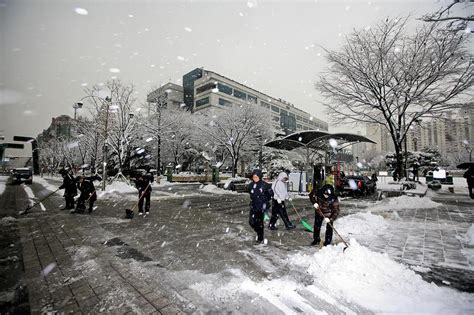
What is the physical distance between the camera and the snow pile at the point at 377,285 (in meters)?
2.92

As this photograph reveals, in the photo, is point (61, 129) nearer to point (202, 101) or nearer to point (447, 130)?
point (202, 101)

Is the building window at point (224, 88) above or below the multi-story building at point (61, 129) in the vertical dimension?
above

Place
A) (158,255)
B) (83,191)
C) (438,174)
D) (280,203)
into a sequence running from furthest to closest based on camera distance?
(438,174) < (83,191) < (280,203) < (158,255)

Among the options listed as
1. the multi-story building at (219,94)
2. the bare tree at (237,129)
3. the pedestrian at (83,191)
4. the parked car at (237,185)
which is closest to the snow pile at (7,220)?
the pedestrian at (83,191)

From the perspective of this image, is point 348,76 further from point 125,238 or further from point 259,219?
point 125,238

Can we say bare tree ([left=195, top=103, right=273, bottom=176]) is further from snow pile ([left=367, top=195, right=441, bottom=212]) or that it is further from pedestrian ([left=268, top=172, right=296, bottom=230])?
pedestrian ([left=268, top=172, right=296, bottom=230])

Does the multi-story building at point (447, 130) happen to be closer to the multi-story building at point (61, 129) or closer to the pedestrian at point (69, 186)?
the pedestrian at point (69, 186)

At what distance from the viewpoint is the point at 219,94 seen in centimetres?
6075

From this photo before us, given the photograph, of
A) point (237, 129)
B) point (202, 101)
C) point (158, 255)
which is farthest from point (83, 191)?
point (202, 101)

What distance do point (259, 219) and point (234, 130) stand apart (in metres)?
23.7

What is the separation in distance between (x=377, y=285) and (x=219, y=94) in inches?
2393

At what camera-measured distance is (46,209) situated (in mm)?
10016

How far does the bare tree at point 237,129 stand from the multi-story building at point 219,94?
19507mm

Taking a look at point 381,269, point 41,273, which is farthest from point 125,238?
point 381,269
